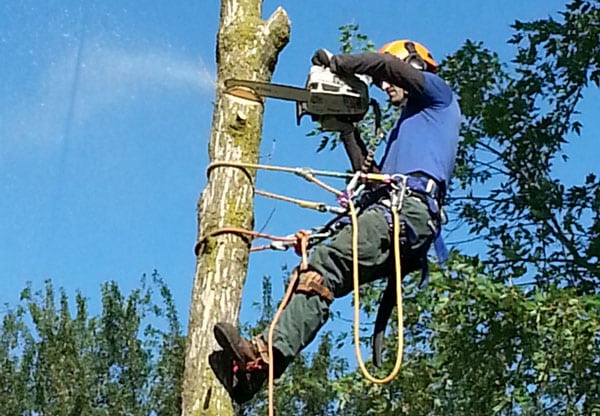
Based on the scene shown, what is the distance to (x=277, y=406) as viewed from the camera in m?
14.9

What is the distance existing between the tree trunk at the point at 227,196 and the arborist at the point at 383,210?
109 millimetres

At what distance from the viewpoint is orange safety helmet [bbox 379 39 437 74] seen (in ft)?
12.6

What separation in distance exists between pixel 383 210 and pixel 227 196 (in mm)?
481

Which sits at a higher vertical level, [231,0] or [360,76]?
[231,0]

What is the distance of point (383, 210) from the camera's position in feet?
11.7

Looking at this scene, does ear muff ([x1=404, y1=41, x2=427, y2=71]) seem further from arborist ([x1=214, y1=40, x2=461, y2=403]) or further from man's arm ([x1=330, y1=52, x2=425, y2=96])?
man's arm ([x1=330, y1=52, x2=425, y2=96])

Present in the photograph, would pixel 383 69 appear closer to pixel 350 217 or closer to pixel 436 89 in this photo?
pixel 436 89

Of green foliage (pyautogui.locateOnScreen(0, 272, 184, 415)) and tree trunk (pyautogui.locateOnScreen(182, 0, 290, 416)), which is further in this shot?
green foliage (pyautogui.locateOnScreen(0, 272, 184, 415))

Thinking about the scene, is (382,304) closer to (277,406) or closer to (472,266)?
(472,266)

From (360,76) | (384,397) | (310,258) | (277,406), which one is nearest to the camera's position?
(310,258)

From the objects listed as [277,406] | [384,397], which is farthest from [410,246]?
[277,406]

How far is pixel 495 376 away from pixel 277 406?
7.50 metres

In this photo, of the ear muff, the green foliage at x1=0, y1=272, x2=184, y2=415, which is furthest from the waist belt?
the green foliage at x1=0, y1=272, x2=184, y2=415

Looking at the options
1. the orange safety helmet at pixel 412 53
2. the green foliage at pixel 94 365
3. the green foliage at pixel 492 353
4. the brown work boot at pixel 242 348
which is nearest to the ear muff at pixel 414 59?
the orange safety helmet at pixel 412 53
